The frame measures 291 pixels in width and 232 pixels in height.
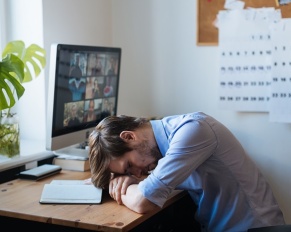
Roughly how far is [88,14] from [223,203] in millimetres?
1316

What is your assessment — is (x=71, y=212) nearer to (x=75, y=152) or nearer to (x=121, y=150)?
(x=121, y=150)

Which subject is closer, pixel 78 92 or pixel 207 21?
pixel 78 92

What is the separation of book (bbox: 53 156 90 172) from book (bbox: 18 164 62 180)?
0.21 ft

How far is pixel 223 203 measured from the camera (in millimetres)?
1734

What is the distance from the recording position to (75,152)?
7.14ft

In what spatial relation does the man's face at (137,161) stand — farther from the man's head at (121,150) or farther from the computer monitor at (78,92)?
the computer monitor at (78,92)

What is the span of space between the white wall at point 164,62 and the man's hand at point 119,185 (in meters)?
0.91

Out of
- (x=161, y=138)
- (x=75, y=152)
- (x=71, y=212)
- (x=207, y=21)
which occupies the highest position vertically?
(x=207, y=21)

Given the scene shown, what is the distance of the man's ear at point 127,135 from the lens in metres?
1.62

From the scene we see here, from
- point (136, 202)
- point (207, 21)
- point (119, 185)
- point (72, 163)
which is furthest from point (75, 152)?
point (207, 21)

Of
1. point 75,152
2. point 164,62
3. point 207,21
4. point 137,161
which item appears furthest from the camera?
point 164,62

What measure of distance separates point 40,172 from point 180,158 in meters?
0.70

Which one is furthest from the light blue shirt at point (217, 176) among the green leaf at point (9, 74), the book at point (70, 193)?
the green leaf at point (9, 74)

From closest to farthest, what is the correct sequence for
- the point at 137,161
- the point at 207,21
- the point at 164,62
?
1. the point at 137,161
2. the point at 207,21
3. the point at 164,62
